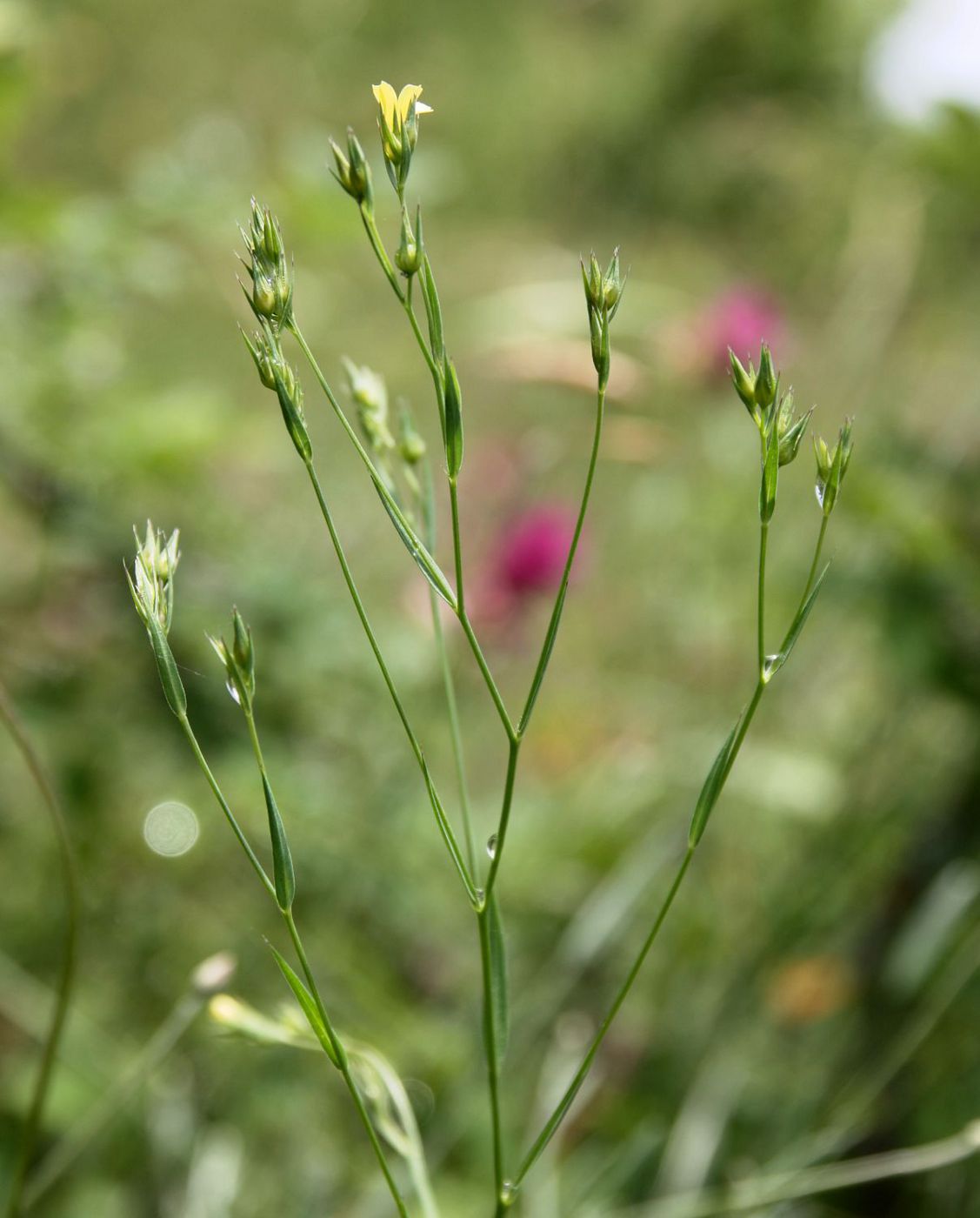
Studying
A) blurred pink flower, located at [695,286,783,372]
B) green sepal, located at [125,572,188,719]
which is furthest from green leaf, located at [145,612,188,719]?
blurred pink flower, located at [695,286,783,372]

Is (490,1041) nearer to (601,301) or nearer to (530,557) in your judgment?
(601,301)

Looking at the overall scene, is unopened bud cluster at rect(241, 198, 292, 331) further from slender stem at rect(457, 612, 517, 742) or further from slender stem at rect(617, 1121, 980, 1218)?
slender stem at rect(617, 1121, 980, 1218)

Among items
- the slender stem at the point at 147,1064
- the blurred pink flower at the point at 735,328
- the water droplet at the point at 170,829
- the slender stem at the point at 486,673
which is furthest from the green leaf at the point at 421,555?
the blurred pink flower at the point at 735,328

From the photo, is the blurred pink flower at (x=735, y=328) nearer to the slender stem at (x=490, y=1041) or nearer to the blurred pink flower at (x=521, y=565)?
the blurred pink flower at (x=521, y=565)

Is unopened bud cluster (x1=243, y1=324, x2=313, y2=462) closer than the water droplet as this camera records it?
Yes

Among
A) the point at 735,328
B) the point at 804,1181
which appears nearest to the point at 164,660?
the point at 804,1181

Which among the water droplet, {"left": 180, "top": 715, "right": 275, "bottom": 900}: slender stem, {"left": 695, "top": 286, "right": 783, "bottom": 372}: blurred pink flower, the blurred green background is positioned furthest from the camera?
{"left": 695, "top": 286, "right": 783, "bottom": 372}: blurred pink flower
